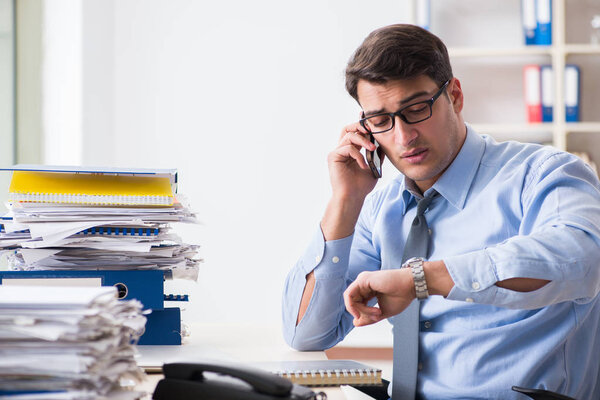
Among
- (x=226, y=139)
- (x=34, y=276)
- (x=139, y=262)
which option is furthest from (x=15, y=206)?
(x=226, y=139)

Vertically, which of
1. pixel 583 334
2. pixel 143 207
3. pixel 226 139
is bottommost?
pixel 583 334

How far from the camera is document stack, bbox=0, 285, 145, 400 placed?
70 centimetres

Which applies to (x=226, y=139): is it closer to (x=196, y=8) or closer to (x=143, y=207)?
(x=196, y=8)

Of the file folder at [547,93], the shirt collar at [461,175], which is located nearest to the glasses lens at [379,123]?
the shirt collar at [461,175]

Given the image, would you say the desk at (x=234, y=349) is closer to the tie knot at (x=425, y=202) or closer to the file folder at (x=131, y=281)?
the file folder at (x=131, y=281)

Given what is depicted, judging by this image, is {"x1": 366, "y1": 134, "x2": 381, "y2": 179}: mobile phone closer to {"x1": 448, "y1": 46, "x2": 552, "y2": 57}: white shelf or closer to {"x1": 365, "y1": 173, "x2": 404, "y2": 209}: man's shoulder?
{"x1": 365, "y1": 173, "x2": 404, "y2": 209}: man's shoulder

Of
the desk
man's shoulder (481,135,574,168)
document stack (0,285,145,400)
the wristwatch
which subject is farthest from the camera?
man's shoulder (481,135,574,168)

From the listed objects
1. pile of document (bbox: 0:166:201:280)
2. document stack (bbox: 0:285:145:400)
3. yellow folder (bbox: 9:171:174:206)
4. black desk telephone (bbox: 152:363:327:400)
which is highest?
yellow folder (bbox: 9:171:174:206)

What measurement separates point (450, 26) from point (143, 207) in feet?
8.66

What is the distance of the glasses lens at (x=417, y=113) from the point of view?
1.40m

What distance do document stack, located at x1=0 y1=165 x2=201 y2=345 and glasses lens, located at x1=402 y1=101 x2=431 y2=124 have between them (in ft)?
1.67

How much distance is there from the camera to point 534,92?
322 cm

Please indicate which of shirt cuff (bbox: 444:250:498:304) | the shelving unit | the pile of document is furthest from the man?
the shelving unit

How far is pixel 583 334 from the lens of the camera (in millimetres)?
1302
